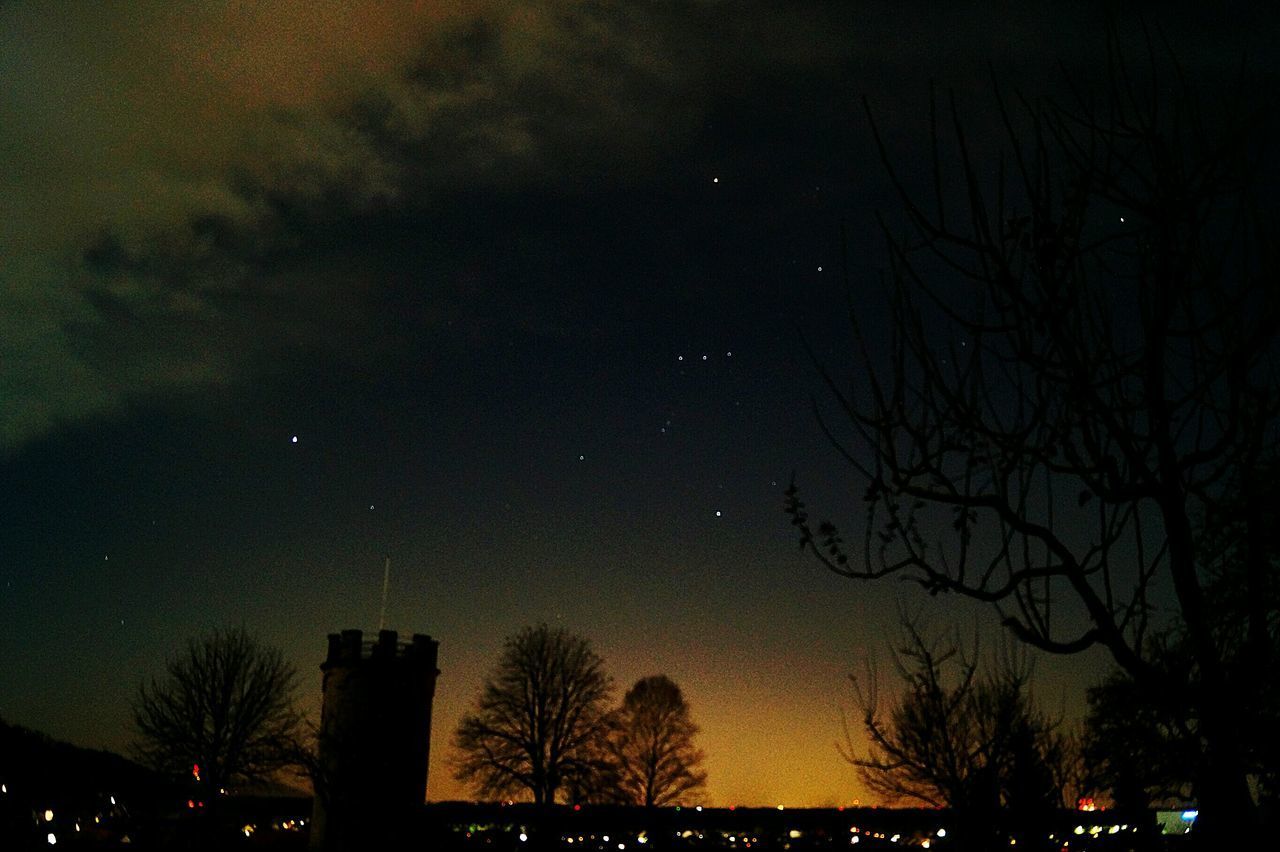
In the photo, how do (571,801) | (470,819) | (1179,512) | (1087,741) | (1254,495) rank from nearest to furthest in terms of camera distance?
(1254,495), (1179,512), (1087,741), (571,801), (470,819)

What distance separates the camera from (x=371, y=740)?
39.6 m

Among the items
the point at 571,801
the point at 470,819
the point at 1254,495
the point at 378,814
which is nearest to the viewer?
the point at 1254,495

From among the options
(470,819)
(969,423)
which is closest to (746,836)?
(470,819)

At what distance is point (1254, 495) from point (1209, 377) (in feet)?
2.10

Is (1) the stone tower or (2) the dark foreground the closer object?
(2) the dark foreground

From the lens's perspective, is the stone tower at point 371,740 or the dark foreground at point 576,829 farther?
the stone tower at point 371,740

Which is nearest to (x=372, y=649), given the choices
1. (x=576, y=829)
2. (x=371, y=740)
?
(x=371, y=740)

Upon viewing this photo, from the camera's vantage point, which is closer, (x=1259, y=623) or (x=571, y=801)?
(x=1259, y=623)

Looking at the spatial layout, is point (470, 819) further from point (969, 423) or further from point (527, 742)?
point (969, 423)

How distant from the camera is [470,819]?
2840 inches

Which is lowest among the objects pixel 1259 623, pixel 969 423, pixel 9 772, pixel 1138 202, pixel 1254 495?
pixel 1259 623

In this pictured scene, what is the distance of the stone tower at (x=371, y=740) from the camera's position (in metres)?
38.6

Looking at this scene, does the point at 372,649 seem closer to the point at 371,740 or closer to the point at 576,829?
the point at 371,740

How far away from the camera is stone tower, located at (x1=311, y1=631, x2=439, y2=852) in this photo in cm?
3859
